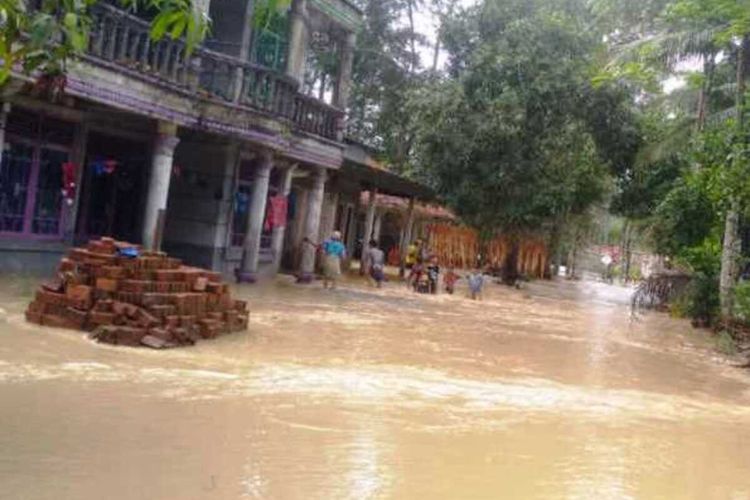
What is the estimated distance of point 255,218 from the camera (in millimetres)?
17484

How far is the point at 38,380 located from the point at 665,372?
8781mm

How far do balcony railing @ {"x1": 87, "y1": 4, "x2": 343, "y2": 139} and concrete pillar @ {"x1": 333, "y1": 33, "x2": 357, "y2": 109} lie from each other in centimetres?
95

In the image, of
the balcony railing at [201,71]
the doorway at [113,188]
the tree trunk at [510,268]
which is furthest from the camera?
the tree trunk at [510,268]

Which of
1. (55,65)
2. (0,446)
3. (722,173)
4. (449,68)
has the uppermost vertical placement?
(449,68)

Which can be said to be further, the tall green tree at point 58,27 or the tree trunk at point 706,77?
the tree trunk at point 706,77

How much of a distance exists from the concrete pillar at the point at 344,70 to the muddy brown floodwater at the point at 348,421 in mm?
8924

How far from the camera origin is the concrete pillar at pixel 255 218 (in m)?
17.3

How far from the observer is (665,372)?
12195 mm

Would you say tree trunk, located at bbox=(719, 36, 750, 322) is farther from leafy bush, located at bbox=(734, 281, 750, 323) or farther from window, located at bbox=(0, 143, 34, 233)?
window, located at bbox=(0, 143, 34, 233)

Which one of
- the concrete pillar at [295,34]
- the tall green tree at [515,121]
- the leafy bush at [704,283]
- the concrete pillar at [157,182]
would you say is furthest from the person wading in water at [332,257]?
the leafy bush at [704,283]

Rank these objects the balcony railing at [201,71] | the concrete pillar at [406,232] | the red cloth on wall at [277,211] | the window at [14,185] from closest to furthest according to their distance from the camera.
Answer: the balcony railing at [201,71]
the window at [14,185]
the red cloth on wall at [277,211]
the concrete pillar at [406,232]

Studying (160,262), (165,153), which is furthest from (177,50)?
(160,262)

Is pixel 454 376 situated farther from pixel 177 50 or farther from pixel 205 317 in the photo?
pixel 177 50

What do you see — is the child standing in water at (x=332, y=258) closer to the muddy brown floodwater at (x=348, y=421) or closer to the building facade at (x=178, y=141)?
the building facade at (x=178, y=141)
